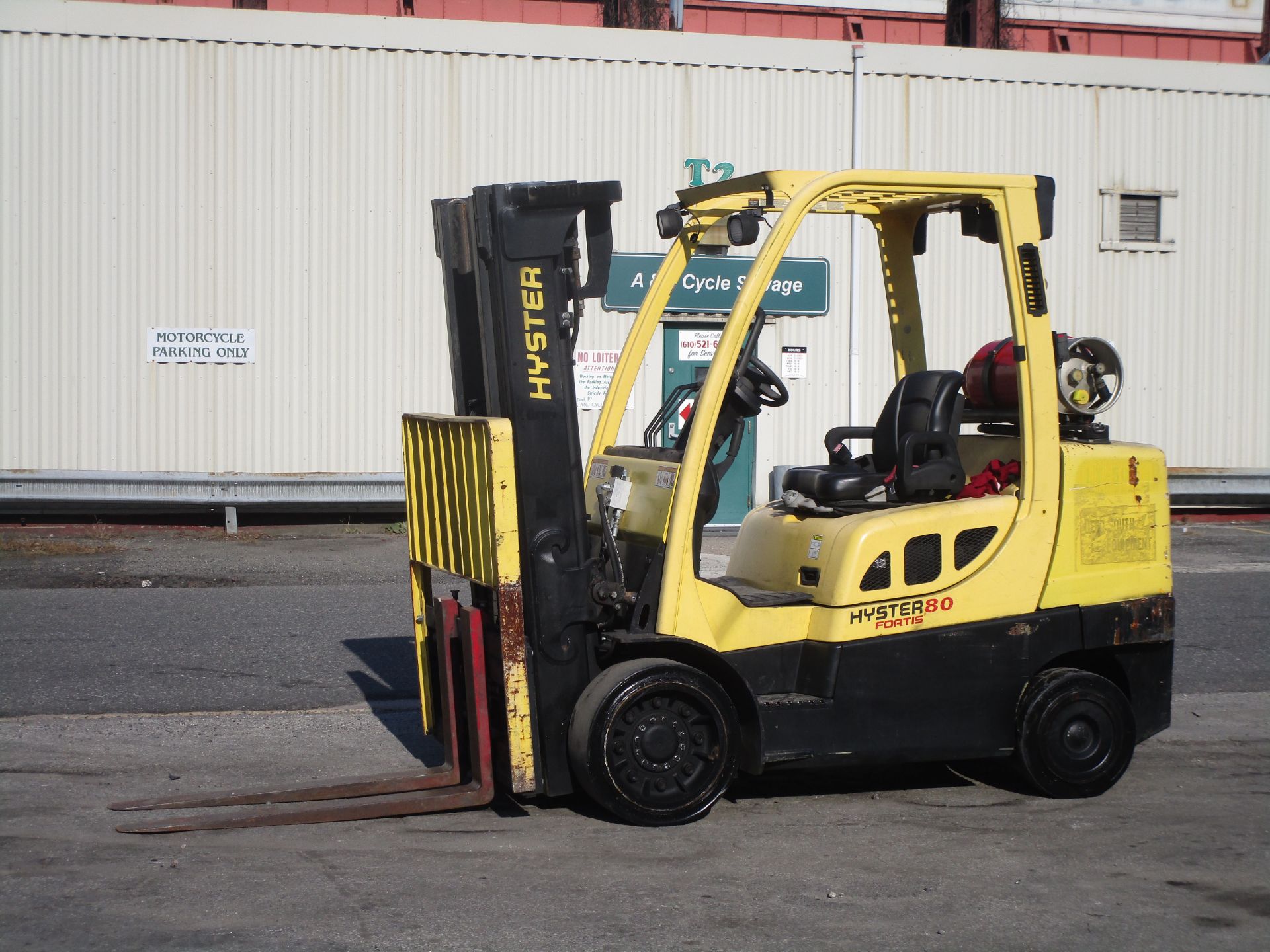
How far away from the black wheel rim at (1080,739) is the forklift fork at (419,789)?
2.41 m

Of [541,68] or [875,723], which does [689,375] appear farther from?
[875,723]

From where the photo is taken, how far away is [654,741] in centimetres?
516

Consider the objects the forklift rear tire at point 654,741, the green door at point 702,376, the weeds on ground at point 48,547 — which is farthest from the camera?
the green door at point 702,376

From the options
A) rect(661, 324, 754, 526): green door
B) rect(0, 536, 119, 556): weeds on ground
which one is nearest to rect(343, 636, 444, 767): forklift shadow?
rect(0, 536, 119, 556): weeds on ground

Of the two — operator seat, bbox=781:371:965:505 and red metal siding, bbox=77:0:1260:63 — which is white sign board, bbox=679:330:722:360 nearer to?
red metal siding, bbox=77:0:1260:63

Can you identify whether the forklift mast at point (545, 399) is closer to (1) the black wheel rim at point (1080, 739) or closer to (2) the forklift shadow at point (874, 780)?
(2) the forklift shadow at point (874, 780)

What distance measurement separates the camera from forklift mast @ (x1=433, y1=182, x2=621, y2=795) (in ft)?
17.0

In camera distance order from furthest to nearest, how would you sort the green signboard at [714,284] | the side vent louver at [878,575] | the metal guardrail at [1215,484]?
1. the metal guardrail at [1215,484]
2. the green signboard at [714,284]
3. the side vent louver at [878,575]

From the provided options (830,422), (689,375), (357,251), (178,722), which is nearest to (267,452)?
(357,251)

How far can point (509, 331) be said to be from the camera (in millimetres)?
5211

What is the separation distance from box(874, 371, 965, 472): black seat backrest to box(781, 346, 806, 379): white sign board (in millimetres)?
10407

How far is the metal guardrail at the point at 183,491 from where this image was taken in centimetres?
1533

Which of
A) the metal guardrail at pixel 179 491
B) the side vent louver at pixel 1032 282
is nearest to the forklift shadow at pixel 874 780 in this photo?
the side vent louver at pixel 1032 282

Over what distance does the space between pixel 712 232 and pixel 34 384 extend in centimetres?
1190
